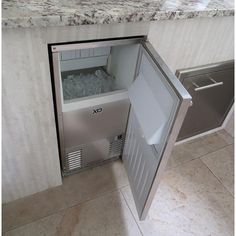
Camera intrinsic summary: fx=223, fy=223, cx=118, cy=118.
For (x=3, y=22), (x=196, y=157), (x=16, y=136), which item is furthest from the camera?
(x=196, y=157)

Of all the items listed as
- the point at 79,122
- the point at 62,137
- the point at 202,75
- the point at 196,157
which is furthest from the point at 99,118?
the point at 196,157

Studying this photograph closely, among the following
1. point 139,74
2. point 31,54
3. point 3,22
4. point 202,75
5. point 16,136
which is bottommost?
point 16,136

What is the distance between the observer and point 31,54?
82 centimetres

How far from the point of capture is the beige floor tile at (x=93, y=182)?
1.36 meters

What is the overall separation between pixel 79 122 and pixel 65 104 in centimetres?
13

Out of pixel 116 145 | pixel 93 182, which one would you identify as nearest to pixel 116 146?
pixel 116 145

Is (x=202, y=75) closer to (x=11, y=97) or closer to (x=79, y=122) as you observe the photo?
(x=79, y=122)

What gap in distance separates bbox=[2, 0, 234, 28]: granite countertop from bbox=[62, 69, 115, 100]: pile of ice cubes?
544 millimetres

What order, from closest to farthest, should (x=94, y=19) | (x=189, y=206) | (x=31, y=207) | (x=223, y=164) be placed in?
(x=94, y=19)
(x=31, y=207)
(x=189, y=206)
(x=223, y=164)

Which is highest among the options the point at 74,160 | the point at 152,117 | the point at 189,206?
the point at 152,117

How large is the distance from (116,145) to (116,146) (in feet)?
0.03

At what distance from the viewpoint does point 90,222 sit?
4.08ft

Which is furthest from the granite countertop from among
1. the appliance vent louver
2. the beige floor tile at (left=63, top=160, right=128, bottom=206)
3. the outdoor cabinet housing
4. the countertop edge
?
the beige floor tile at (left=63, top=160, right=128, bottom=206)

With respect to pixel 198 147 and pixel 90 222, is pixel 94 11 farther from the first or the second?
pixel 198 147
